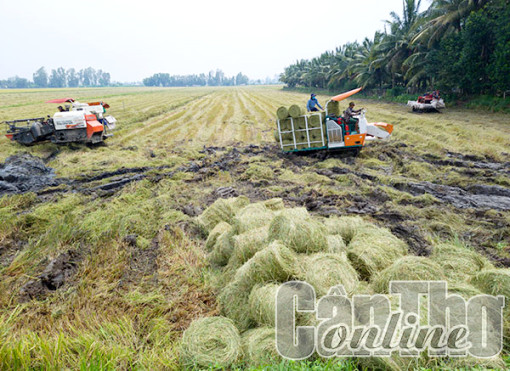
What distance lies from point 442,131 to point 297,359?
1582 centimetres

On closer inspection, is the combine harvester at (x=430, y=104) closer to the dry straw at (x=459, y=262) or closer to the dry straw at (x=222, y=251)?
the dry straw at (x=459, y=262)

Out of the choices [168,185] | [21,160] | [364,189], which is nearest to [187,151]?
[168,185]

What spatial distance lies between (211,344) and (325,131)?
9853mm

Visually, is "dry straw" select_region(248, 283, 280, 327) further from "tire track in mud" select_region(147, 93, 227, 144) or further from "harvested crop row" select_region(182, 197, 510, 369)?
"tire track in mud" select_region(147, 93, 227, 144)

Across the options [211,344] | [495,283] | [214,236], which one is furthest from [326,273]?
[214,236]

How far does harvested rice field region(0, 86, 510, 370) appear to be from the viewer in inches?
127

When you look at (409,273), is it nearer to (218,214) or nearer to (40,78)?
(218,214)

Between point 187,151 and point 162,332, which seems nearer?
point 162,332

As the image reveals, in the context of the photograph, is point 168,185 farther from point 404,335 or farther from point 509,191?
point 509,191

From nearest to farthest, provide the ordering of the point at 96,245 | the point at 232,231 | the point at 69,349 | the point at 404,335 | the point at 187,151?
the point at 404,335 < the point at 69,349 < the point at 232,231 < the point at 96,245 < the point at 187,151

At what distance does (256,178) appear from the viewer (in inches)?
394

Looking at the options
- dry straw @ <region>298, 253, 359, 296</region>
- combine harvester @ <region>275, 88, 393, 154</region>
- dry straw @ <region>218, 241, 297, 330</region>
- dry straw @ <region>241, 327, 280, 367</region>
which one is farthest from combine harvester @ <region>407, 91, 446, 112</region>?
dry straw @ <region>241, 327, 280, 367</region>

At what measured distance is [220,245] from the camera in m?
5.16

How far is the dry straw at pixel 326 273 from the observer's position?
11.2 feet
